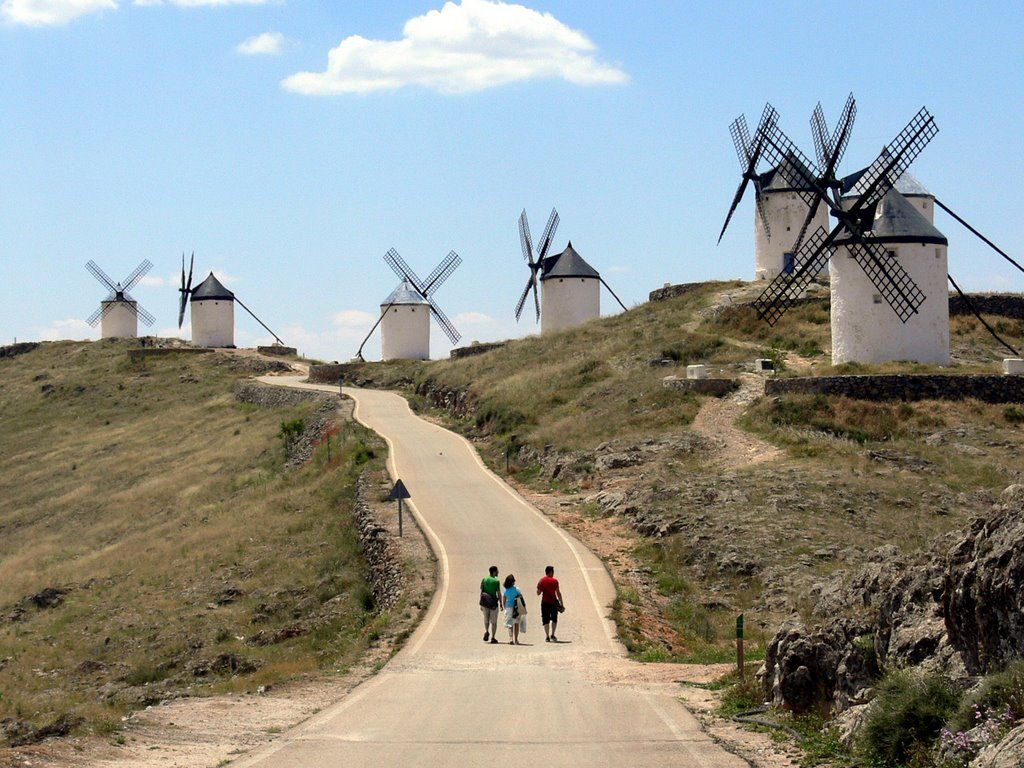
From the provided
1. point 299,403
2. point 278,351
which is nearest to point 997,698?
point 299,403

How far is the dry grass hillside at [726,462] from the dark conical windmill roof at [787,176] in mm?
4890

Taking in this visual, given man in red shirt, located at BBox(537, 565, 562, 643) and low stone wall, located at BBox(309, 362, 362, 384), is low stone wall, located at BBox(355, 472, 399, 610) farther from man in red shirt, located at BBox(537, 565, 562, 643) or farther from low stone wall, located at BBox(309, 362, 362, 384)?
low stone wall, located at BBox(309, 362, 362, 384)

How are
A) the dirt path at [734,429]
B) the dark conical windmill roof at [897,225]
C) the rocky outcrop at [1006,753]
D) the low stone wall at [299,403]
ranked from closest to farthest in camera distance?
the rocky outcrop at [1006,753] < the dirt path at [734,429] < the dark conical windmill roof at [897,225] < the low stone wall at [299,403]

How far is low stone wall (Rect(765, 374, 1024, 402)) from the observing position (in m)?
39.3

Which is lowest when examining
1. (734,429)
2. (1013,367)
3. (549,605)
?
(549,605)

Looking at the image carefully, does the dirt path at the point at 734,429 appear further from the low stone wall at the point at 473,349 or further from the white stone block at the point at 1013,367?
the low stone wall at the point at 473,349

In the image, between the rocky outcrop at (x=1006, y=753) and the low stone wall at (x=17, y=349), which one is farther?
the low stone wall at (x=17, y=349)

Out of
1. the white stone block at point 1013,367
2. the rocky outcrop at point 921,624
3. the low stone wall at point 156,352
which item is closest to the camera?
the rocky outcrop at point 921,624

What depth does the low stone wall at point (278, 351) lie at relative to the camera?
87.7 m

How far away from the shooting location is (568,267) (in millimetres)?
70812

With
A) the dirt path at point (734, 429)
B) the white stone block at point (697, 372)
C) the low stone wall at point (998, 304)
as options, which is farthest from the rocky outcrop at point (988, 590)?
the low stone wall at point (998, 304)

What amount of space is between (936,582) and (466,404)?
1631 inches

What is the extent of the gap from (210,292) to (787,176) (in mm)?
48476

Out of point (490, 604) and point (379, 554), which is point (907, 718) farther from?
point (379, 554)
